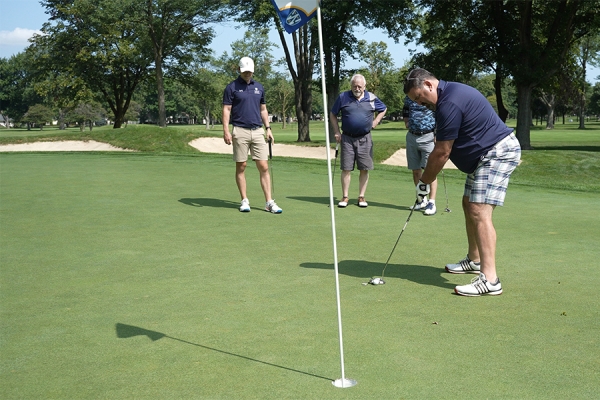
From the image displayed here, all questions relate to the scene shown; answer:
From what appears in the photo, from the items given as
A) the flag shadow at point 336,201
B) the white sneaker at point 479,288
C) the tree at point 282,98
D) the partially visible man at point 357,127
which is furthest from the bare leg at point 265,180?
the tree at point 282,98

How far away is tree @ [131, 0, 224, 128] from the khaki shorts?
119ft

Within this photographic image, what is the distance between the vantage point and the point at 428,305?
4.60 metres

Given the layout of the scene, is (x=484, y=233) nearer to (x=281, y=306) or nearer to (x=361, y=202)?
(x=281, y=306)

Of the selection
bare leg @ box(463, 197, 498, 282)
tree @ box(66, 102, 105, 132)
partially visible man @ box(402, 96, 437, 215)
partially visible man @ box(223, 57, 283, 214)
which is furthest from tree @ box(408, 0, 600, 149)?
tree @ box(66, 102, 105, 132)

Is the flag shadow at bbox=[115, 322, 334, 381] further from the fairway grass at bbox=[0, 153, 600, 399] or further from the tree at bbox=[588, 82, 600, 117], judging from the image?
the tree at bbox=[588, 82, 600, 117]

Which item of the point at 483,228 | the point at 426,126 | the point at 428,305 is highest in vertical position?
the point at 426,126

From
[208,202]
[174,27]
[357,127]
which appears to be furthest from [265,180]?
[174,27]

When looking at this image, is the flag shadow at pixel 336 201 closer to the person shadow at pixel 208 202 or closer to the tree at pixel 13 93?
the person shadow at pixel 208 202

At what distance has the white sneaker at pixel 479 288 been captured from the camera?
4906 mm

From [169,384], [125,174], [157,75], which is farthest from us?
[157,75]

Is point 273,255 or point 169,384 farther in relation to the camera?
point 273,255

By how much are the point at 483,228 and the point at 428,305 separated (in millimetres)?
919

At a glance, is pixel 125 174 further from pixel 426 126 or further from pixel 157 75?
pixel 157 75

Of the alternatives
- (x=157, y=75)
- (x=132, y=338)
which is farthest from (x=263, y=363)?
(x=157, y=75)
